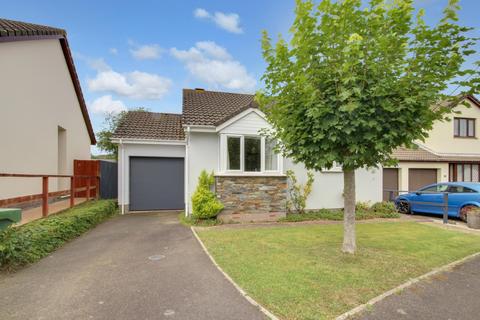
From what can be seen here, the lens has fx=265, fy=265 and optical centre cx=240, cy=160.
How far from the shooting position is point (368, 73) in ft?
15.9

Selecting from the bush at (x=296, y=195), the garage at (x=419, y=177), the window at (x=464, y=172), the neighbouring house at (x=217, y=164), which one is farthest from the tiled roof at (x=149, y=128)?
the window at (x=464, y=172)

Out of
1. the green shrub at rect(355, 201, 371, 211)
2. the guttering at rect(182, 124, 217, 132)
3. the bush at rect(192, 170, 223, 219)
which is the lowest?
the green shrub at rect(355, 201, 371, 211)

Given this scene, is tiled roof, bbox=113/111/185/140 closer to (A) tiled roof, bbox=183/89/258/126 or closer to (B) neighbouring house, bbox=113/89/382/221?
(B) neighbouring house, bbox=113/89/382/221

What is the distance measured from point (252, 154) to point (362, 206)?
18.4 feet

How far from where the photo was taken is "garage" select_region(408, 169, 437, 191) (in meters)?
16.5

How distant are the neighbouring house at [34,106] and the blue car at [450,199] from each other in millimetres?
14311

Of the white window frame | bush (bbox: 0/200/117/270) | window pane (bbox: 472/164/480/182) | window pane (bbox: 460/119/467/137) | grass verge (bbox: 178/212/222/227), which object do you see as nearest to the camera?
bush (bbox: 0/200/117/270)

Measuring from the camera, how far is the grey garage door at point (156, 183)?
477 inches

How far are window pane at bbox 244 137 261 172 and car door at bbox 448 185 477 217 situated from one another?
8.30 m

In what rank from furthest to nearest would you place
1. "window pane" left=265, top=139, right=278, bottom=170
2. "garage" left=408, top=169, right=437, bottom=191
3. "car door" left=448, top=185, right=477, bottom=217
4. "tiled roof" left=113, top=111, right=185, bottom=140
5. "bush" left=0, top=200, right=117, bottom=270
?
"garage" left=408, top=169, right=437, bottom=191 → "tiled roof" left=113, top=111, right=185, bottom=140 → "car door" left=448, top=185, right=477, bottom=217 → "window pane" left=265, top=139, right=278, bottom=170 → "bush" left=0, top=200, right=117, bottom=270

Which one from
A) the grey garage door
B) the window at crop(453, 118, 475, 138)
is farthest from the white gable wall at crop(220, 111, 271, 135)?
the window at crop(453, 118, 475, 138)

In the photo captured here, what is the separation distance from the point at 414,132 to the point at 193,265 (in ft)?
16.1

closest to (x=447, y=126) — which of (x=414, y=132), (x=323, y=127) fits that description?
(x=414, y=132)

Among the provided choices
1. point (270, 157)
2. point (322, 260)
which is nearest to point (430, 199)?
point (270, 157)
